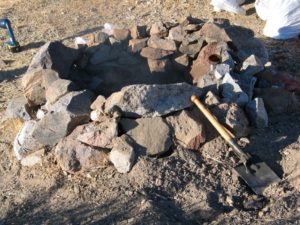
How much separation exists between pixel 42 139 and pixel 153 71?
1454mm

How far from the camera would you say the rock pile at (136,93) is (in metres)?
4.86

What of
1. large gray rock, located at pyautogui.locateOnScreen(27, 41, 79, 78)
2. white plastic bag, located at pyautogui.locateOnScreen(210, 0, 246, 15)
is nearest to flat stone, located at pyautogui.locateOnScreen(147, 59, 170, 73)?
large gray rock, located at pyautogui.locateOnScreen(27, 41, 79, 78)

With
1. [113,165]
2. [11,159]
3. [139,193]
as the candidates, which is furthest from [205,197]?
[11,159]

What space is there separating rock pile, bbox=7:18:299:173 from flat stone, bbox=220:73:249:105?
0.4 inches

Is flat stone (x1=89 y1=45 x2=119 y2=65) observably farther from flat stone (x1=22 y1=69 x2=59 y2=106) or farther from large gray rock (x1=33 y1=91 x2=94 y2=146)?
large gray rock (x1=33 y1=91 x2=94 y2=146)

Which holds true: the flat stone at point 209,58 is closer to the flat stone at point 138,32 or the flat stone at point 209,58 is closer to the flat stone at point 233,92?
the flat stone at point 233,92

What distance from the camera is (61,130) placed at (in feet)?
16.4

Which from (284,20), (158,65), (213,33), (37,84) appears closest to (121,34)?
(158,65)

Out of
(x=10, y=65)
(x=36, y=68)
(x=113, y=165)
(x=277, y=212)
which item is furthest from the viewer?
(x=10, y=65)

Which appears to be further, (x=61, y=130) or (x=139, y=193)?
(x=61, y=130)

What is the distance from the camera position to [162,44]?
19.4ft

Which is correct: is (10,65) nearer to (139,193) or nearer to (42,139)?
(42,139)

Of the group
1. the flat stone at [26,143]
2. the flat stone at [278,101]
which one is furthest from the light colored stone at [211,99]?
the flat stone at [26,143]

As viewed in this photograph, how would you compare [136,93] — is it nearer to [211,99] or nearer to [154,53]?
[211,99]
